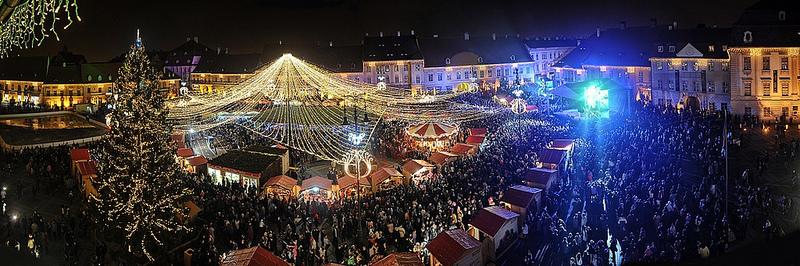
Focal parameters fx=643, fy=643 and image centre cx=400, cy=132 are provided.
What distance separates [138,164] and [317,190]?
8032 mm

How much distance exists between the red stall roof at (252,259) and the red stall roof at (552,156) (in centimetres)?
1348

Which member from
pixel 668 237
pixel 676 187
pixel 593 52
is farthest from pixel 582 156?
pixel 593 52

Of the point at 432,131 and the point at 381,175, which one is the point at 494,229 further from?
the point at 432,131

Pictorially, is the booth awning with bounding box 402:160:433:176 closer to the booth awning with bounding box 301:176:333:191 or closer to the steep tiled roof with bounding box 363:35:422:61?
Result: the booth awning with bounding box 301:176:333:191

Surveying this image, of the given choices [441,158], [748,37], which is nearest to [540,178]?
[441,158]

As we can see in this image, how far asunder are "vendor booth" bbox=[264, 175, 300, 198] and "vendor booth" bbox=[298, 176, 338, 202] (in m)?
0.67

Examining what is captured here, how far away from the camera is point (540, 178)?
74.1 feet

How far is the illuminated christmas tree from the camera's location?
1816 cm

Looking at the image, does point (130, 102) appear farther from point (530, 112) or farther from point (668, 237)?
point (530, 112)

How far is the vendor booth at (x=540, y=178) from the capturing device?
22328mm

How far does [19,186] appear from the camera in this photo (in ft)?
89.9

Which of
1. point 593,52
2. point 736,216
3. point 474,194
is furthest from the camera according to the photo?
point 593,52

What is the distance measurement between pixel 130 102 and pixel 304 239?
20.5 ft

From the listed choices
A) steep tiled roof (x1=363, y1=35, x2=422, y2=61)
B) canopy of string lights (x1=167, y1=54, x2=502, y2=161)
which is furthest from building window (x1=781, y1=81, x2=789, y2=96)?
steep tiled roof (x1=363, y1=35, x2=422, y2=61)
